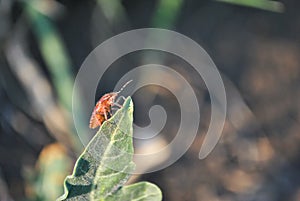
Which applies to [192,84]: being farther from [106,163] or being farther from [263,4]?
[106,163]

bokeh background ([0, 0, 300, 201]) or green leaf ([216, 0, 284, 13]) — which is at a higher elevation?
green leaf ([216, 0, 284, 13])

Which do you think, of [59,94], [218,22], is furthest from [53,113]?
[218,22]

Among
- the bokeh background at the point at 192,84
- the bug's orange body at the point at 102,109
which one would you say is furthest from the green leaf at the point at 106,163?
the bokeh background at the point at 192,84

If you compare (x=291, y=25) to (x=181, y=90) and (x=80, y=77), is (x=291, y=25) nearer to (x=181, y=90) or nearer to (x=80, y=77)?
(x=181, y=90)

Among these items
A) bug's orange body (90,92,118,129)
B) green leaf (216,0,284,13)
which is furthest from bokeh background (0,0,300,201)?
bug's orange body (90,92,118,129)

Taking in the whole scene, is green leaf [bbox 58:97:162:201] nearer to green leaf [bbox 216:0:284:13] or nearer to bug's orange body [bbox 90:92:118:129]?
bug's orange body [bbox 90:92:118:129]

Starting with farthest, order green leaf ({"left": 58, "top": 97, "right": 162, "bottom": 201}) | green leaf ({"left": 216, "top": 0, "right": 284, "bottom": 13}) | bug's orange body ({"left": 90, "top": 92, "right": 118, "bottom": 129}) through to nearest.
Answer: green leaf ({"left": 216, "top": 0, "right": 284, "bottom": 13}) < bug's orange body ({"left": 90, "top": 92, "right": 118, "bottom": 129}) < green leaf ({"left": 58, "top": 97, "right": 162, "bottom": 201})

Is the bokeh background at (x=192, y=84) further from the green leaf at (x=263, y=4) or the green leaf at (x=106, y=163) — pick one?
the green leaf at (x=106, y=163)
